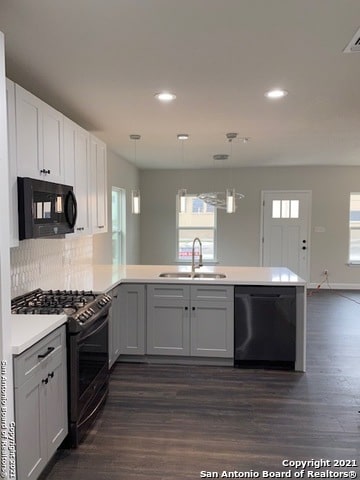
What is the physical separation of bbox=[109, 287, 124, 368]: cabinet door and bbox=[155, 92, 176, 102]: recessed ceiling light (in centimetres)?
177

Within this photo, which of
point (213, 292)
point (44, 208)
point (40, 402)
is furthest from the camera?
point (213, 292)

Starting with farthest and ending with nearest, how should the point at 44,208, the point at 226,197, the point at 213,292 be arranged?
the point at 226,197, the point at 213,292, the point at 44,208

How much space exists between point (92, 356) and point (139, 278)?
1.24 m

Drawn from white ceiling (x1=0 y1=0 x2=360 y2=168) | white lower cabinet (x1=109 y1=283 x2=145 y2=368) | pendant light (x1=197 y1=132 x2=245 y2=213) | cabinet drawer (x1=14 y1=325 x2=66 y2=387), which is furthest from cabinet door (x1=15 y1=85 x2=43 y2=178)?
pendant light (x1=197 y1=132 x2=245 y2=213)

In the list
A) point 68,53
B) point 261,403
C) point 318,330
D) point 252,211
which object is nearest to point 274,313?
point 261,403

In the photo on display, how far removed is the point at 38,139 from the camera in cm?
258

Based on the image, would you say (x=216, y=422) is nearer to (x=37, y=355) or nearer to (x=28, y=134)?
(x=37, y=355)

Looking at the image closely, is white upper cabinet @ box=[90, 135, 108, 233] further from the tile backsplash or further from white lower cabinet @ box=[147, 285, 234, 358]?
white lower cabinet @ box=[147, 285, 234, 358]

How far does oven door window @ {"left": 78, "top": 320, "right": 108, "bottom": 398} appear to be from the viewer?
2.42 meters

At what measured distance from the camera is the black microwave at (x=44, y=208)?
2.24 m

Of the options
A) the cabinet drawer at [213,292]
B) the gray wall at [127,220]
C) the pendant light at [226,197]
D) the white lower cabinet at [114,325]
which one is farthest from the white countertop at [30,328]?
the gray wall at [127,220]

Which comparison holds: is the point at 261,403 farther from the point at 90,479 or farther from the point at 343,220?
the point at 343,220

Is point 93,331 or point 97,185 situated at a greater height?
point 97,185

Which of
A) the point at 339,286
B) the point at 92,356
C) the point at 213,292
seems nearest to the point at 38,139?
the point at 92,356
